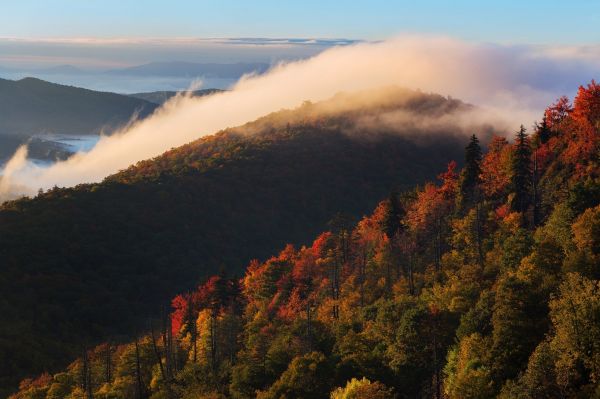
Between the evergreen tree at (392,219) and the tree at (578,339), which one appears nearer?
the tree at (578,339)

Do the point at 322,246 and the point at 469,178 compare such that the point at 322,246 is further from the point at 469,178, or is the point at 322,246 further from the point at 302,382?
the point at 302,382

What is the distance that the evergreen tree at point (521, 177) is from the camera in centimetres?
9219

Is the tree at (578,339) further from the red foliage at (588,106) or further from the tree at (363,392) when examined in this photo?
the red foliage at (588,106)

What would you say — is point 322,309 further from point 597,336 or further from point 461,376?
point 597,336

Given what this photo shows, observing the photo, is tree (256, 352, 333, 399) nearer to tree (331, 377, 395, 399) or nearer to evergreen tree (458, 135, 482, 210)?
tree (331, 377, 395, 399)

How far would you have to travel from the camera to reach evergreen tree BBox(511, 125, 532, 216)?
92188 mm

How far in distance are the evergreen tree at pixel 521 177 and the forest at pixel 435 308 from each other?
0.21 m

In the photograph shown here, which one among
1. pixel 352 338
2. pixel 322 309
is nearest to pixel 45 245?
pixel 322 309

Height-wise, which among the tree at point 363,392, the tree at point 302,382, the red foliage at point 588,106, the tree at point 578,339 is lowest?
the tree at point 302,382

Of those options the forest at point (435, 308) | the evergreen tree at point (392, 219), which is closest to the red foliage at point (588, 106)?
the forest at point (435, 308)

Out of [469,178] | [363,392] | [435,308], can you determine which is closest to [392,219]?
[469,178]

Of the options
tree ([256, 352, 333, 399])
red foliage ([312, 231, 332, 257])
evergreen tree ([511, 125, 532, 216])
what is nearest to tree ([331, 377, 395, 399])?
tree ([256, 352, 333, 399])

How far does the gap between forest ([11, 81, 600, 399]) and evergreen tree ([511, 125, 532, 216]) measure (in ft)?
0.69

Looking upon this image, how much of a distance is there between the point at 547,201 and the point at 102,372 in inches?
2478
